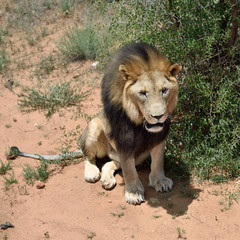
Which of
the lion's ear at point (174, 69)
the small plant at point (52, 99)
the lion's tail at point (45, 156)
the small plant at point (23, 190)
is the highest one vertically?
the lion's ear at point (174, 69)

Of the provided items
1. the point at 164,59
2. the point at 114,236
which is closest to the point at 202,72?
the point at 164,59

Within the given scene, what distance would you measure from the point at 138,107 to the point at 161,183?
124 cm

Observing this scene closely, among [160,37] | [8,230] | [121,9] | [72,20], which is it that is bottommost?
[8,230]

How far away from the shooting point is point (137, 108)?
3668 millimetres

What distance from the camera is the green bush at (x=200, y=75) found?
454 cm

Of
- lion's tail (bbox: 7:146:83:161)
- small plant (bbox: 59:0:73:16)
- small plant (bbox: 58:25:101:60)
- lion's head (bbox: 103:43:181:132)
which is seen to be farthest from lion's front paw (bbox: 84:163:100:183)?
small plant (bbox: 59:0:73:16)

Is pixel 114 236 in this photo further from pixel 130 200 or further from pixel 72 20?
pixel 72 20

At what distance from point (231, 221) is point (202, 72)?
212 cm

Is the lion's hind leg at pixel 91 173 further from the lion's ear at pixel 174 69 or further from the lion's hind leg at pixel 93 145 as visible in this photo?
the lion's ear at pixel 174 69

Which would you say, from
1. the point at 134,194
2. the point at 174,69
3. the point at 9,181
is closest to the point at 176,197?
the point at 134,194

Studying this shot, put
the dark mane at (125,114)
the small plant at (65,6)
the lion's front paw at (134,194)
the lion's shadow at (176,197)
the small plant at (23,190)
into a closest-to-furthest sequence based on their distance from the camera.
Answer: the dark mane at (125,114), the lion's shadow at (176,197), the lion's front paw at (134,194), the small plant at (23,190), the small plant at (65,6)

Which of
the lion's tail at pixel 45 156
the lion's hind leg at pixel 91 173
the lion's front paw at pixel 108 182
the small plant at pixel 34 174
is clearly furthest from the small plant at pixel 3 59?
the lion's front paw at pixel 108 182

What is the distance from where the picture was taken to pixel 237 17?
456 cm

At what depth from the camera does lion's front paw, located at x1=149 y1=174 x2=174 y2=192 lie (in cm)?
441
